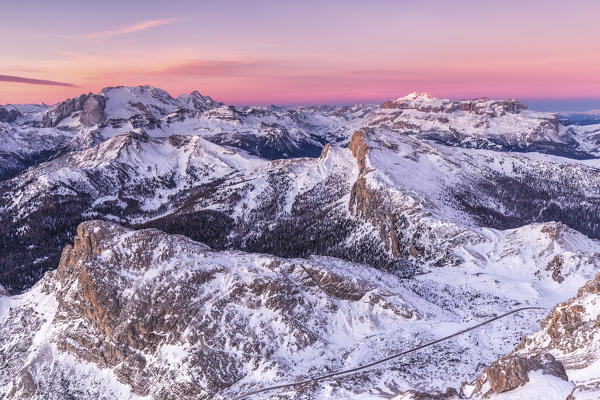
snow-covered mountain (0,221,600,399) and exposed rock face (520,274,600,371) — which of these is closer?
exposed rock face (520,274,600,371)

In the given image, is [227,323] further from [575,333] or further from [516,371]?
[575,333]

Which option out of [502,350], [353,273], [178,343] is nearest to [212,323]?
[178,343]

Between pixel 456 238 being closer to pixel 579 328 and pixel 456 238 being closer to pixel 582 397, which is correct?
pixel 579 328

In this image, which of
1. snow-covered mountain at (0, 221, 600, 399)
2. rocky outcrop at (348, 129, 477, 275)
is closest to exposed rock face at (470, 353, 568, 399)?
snow-covered mountain at (0, 221, 600, 399)

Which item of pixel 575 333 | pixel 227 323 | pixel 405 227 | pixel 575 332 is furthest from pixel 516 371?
pixel 405 227

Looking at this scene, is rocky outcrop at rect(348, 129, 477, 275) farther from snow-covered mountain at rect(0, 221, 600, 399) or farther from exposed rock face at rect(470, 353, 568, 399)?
→ exposed rock face at rect(470, 353, 568, 399)

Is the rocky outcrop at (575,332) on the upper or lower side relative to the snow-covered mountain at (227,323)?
upper

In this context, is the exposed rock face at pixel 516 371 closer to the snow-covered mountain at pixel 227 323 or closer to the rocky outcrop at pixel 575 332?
the rocky outcrop at pixel 575 332

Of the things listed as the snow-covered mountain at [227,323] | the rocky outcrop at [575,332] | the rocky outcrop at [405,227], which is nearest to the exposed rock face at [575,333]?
the rocky outcrop at [575,332]
